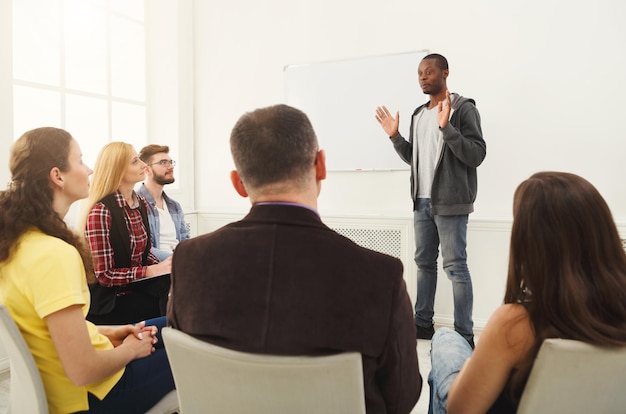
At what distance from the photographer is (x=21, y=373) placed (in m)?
1.07

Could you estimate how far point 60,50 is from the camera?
320cm

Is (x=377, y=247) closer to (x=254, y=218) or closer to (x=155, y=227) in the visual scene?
(x=155, y=227)

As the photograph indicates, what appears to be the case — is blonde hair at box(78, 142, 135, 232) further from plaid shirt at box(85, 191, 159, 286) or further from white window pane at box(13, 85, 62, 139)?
white window pane at box(13, 85, 62, 139)

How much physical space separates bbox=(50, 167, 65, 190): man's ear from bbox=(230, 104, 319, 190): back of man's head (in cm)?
62

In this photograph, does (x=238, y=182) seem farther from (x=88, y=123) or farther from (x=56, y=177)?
(x=88, y=123)

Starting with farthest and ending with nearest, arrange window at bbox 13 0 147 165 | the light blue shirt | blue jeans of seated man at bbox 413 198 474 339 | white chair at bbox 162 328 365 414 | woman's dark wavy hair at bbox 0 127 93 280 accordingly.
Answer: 1. window at bbox 13 0 147 165
2. blue jeans of seated man at bbox 413 198 474 339
3. the light blue shirt
4. woman's dark wavy hair at bbox 0 127 93 280
5. white chair at bbox 162 328 365 414

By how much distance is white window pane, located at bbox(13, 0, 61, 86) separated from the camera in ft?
9.46

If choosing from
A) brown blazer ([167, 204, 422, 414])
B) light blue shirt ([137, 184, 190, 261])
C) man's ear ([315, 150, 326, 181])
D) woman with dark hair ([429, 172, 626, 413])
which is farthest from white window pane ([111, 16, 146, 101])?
woman with dark hair ([429, 172, 626, 413])

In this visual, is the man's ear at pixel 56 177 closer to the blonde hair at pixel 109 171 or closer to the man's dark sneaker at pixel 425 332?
the blonde hair at pixel 109 171

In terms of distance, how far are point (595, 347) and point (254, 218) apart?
0.68 m

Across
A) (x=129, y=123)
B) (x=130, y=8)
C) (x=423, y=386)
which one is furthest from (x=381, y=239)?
(x=130, y=8)

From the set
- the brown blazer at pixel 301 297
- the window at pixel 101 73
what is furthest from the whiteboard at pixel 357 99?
the brown blazer at pixel 301 297

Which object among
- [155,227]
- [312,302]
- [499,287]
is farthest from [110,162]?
[499,287]

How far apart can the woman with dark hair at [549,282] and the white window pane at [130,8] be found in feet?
12.1
